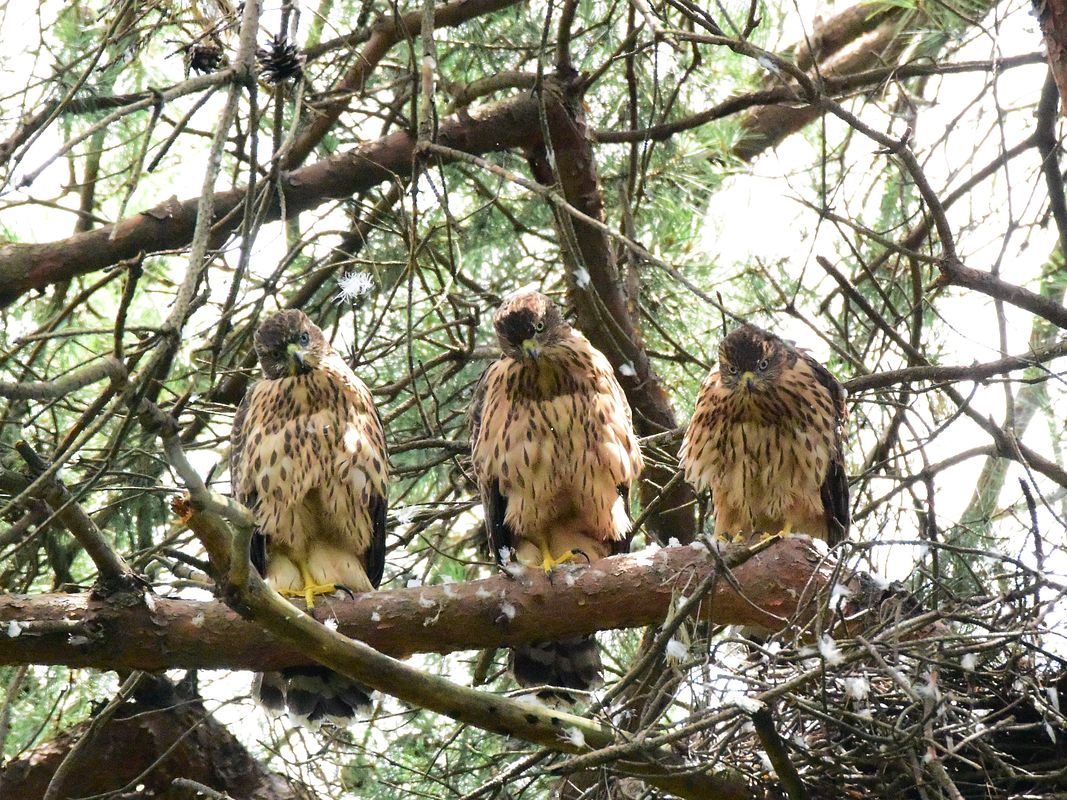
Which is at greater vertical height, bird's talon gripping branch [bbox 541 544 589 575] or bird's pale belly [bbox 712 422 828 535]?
bird's pale belly [bbox 712 422 828 535]

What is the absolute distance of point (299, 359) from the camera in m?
5.46

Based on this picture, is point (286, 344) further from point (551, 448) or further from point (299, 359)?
point (551, 448)

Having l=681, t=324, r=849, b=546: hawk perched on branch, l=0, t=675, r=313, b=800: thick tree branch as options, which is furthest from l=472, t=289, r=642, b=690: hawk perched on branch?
l=0, t=675, r=313, b=800: thick tree branch

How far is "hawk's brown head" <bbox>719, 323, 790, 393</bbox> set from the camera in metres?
5.61

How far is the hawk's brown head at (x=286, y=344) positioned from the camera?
18.2 ft

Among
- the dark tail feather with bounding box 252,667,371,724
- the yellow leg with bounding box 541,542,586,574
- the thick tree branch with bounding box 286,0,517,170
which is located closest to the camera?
the dark tail feather with bounding box 252,667,371,724

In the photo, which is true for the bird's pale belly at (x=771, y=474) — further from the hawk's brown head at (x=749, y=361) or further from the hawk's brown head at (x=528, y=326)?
the hawk's brown head at (x=528, y=326)

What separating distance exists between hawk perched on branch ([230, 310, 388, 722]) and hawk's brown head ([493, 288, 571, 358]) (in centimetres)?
66

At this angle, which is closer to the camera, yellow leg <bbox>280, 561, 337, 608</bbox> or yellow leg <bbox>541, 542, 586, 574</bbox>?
yellow leg <bbox>280, 561, 337, 608</bbox>

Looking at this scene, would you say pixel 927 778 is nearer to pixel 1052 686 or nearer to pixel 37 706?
pixel 1052 686

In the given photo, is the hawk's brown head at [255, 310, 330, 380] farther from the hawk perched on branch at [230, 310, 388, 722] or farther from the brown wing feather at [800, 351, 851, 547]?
the brown wing feather at [800, 351, 851, 547]

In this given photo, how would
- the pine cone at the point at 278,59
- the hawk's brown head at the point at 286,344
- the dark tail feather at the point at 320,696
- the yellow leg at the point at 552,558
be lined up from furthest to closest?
the hawk's brown head at the point at 286,344 < the yellow leg at the point at 552,558 < the dark tail feather at the point at 320,696 < the pine cone at the point at 278,59

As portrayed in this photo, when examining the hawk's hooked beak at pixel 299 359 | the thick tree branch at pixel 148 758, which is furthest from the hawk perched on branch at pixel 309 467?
the thick tree branch at pixel 148 758

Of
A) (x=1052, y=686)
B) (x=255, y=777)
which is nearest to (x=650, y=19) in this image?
(x=1052, y=686)
